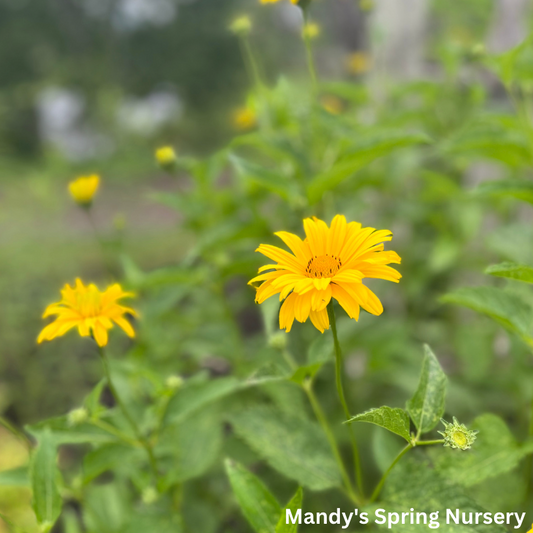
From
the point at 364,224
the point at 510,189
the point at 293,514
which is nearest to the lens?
the point at 293,514

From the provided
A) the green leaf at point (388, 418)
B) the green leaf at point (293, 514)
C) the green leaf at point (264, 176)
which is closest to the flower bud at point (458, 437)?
the green leaf at point (388, 418)

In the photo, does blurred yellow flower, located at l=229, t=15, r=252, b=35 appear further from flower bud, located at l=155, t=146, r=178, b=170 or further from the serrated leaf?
the serrated leaf

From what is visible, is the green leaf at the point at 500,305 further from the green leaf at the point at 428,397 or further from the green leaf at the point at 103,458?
the green leaf at the point at 103,458

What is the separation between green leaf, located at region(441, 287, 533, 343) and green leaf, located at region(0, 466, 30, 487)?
65 cm

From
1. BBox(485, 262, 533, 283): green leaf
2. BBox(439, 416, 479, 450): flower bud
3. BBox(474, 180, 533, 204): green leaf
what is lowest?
BBox(439, 416, 479, 450): flower bud

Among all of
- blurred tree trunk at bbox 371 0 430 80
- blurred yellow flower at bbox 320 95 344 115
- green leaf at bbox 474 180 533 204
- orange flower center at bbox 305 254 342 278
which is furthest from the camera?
blurred tree trunk at bbox 371 0 430 80

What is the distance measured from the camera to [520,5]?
1.37m

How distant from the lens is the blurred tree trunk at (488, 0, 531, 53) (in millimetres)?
1374

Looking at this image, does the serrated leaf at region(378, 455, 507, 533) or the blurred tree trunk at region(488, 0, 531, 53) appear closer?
the serrated leaf at region(378, 455, 507, 533)

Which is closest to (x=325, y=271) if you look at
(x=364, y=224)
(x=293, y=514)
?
(x=293, y=514)

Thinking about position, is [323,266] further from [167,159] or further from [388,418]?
[167,159]

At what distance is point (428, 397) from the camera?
0.52 metres

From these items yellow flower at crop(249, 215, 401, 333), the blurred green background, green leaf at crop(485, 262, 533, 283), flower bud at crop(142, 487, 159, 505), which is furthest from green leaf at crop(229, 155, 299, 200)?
flower bud at crop(142, 487, 159, 505)

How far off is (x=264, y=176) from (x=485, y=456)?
0.54 meters
